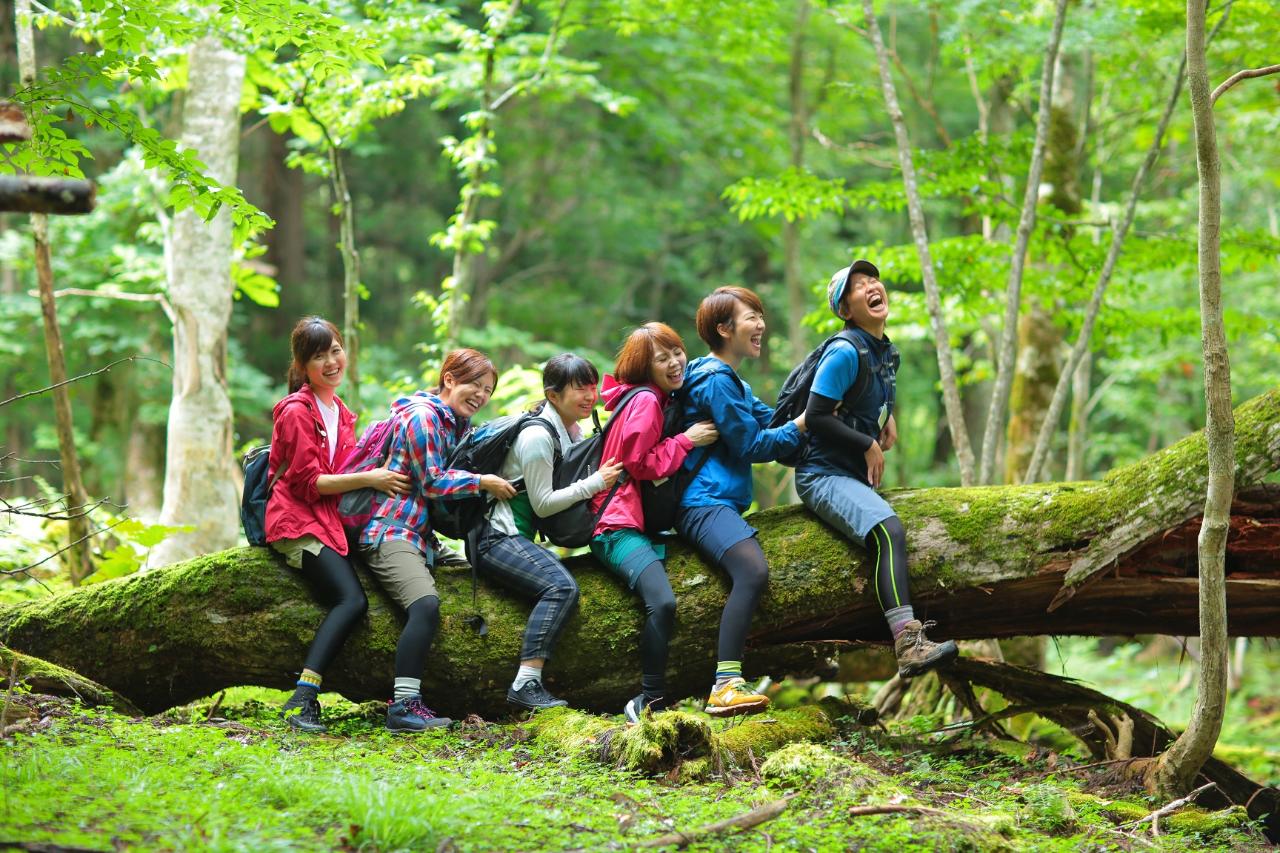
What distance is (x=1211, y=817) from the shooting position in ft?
15.0

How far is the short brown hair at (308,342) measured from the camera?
5434 mm

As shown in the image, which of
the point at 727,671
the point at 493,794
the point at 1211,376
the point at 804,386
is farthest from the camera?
the point at 804,386

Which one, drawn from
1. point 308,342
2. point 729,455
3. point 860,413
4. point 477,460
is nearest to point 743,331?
point 729,455

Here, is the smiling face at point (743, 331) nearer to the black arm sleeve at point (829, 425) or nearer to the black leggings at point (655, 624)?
the black arm sleeve at point (829, 425)

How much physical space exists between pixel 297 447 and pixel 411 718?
153 centimetres

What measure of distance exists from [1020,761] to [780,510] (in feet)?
6.21

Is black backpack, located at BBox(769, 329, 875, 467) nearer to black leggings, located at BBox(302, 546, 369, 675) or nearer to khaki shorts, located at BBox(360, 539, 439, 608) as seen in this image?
khaki shorts, located at BBox(360, 539, 439, 608)

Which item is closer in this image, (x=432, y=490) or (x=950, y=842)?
(x=950, y=842)

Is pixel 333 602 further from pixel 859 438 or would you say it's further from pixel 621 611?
pixel 859 438

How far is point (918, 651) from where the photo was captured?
4.99m

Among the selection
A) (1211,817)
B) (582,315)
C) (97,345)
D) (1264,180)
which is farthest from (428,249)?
(1211,817)

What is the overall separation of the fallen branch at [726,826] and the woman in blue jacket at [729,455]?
4.35 ft

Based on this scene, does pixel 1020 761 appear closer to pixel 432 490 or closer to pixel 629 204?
pixel 432 490

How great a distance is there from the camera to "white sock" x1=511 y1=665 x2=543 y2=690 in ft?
17.6
